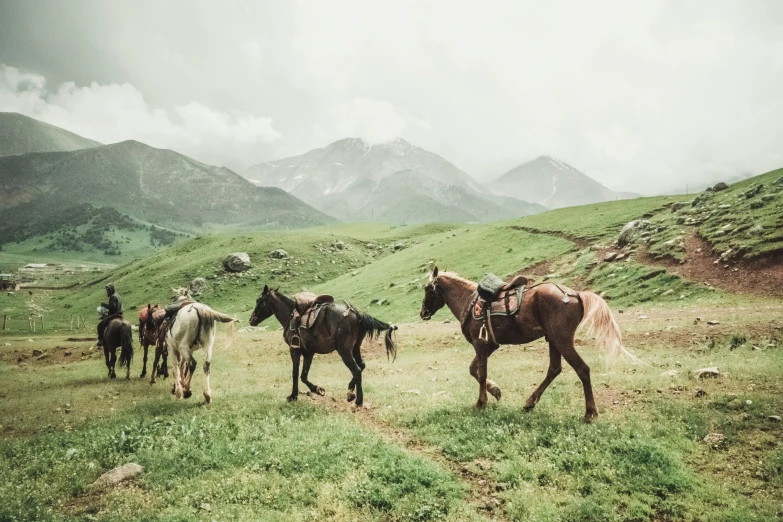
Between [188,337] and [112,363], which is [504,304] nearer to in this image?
[188,337]

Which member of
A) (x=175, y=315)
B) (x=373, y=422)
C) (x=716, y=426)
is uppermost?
(x=175, y=315)

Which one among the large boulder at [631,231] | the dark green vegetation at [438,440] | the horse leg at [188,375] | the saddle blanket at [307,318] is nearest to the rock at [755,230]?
the dark green vegetation at [438,440]

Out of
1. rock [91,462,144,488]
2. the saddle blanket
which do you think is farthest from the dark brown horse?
rock [91,462,144,488]

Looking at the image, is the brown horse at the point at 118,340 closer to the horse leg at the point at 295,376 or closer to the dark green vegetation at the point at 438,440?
the dark green vegetation at the point at 438,440

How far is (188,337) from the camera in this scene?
14414 millimetres

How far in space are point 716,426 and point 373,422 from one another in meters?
7.79

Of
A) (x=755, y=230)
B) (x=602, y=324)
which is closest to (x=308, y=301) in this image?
(x=602, y=324)

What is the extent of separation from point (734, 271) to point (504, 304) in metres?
21.3

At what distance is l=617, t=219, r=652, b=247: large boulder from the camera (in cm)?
3384

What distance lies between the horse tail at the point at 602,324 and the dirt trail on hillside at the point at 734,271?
58.6 ft

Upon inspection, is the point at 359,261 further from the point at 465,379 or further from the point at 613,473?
the point at 613,473

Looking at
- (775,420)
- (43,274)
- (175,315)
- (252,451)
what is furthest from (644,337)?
(43,274)

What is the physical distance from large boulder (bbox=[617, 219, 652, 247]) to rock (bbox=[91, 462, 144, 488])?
36.0 meters

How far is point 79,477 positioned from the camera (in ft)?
26.3
